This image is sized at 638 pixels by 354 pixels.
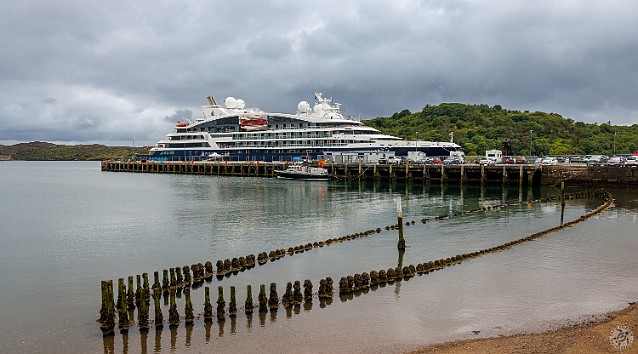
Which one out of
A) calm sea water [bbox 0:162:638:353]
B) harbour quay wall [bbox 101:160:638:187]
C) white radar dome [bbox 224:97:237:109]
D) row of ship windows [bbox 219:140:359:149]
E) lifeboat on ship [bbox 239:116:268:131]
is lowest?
calm sea water [bbox 0:162:638:353]

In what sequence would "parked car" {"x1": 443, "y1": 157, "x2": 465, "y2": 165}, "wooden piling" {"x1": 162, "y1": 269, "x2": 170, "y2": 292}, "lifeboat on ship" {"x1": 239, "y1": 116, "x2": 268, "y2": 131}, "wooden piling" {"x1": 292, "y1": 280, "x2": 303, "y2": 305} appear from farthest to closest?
1. "lifeboat on ship" {"x1": 239, "y1": 116, "x2": 268, "y2": 131}
2. "parked car" {"x1": 443, "y1": 157, "x2": 465, "y2": 165}
3. "wooden piling" {"x1": 162, "y1": 269, "x2": 170, "y2": 292}
4. "wooden piling" {"x1": 292, "y1": 280, "x2": 303, "y2": 305}

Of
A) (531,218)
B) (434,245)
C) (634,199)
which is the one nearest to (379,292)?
(434,245)

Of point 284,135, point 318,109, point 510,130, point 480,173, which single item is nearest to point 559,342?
point 480,173

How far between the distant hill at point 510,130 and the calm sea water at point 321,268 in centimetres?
7316

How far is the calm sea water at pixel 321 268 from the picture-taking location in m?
16.8

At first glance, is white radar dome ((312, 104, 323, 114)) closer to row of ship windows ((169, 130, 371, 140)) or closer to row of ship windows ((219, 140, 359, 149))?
row of ship windows ((169, 130, 371, 140))

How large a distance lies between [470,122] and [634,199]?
3902 inches

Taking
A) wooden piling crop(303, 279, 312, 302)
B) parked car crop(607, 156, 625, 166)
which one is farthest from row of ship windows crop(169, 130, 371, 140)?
wooden piling crop(303, 279, 312, 302)

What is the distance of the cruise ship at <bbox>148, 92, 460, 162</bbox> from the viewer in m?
97.4

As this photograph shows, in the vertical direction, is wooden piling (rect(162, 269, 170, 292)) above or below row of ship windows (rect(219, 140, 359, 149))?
below

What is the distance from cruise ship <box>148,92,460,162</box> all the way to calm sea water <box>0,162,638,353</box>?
44.6m

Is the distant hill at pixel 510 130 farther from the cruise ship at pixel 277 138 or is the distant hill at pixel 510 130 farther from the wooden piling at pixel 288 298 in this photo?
the wooden piling at pixel 288 298

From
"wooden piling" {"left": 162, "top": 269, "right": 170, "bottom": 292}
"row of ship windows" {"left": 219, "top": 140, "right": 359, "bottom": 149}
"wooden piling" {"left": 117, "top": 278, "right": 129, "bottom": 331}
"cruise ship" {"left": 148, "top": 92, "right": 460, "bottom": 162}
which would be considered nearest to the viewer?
"wooden piling" {"left": 117, "top": 278, "right": 129, "bottom": 331}

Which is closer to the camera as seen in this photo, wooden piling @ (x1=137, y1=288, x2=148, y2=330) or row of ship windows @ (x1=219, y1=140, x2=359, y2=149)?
wooden piling @ (x1=137, y1=288, x2=148, y2=330)
